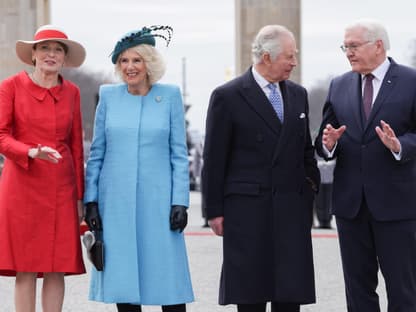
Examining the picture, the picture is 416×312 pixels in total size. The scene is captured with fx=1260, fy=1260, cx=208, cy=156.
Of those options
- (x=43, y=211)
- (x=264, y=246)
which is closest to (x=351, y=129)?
(x=264, y=246)

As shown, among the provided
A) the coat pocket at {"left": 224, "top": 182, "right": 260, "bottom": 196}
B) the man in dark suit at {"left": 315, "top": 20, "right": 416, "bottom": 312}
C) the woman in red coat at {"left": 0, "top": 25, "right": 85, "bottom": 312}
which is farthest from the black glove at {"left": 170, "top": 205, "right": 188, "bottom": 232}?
the man in dark suit at {"left": 315, "top": 20, "right": 416, "bottom": 312}

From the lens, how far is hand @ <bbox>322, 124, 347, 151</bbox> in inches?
293

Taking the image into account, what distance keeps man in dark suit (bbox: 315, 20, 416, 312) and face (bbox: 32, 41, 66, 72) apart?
67.5 inches

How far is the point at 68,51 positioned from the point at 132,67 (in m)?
0.65

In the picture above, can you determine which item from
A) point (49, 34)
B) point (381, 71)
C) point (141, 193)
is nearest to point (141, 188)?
point (141, 193)

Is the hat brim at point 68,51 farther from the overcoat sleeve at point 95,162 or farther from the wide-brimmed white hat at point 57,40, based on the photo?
the overcoat sleeve at point 95,162

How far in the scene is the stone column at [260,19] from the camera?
2705cm

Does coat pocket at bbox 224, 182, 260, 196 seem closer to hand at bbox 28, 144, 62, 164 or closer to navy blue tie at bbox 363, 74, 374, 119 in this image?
navy blue tie at bbox 363, 74, 374, 119

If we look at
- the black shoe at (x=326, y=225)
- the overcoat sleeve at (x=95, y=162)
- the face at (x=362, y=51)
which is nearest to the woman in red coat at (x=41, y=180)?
the overcoat sleeve at (x=95, y=162)

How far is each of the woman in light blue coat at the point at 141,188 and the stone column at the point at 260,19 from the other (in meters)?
19.4

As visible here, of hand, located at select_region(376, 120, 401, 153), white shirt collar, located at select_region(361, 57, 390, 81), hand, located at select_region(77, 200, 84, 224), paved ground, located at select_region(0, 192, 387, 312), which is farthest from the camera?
paved ground, located at select_region(0, 192, 387, 312)

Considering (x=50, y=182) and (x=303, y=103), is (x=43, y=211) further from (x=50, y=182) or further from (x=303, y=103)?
(x=303, y=103)

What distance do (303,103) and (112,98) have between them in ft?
3.84

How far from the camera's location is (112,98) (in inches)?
304
